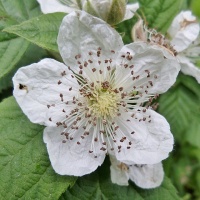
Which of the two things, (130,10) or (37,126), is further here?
(130,10)

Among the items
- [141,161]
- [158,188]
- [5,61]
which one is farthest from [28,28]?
[158,188]

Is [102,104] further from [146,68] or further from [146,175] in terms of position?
[146,175]

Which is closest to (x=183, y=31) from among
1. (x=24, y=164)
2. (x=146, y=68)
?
(x=146, y=68)

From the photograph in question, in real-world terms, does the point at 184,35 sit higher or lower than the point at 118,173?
higher

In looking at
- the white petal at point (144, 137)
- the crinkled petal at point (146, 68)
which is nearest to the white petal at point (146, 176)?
the white petal at point (144, 137)

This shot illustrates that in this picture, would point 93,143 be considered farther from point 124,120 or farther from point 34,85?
point 34,85

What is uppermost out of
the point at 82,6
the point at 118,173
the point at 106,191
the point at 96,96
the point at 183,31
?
the point at 82,6

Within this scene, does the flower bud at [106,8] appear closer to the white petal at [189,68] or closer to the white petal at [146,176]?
the white petal at [189,68]
